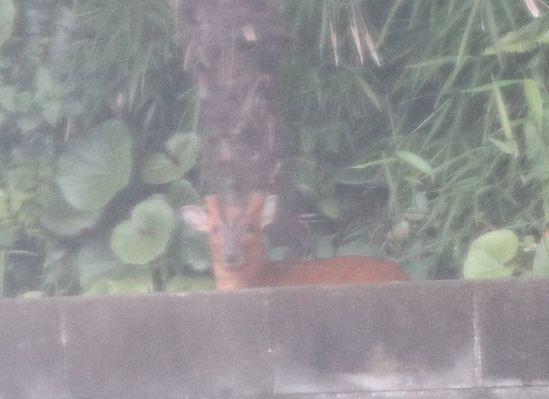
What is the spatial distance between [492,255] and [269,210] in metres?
1.44

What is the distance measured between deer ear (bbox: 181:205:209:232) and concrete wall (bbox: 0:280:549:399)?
5.66ft

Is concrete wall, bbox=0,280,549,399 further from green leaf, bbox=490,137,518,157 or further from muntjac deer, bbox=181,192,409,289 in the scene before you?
muntjac deer, bbox=181,192,409,289

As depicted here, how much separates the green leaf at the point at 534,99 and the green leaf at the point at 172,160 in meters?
1.92

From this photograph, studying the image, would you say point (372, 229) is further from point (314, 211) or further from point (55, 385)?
point (55, 385)

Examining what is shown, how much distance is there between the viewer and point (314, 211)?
5805mm

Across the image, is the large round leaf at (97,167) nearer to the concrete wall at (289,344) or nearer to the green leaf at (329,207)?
the green leaf at (329,207)

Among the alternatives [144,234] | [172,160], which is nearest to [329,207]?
[172,160]

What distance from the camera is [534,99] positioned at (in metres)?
4.48

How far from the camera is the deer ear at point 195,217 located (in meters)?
5.59

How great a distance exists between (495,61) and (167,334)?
2.35 meters

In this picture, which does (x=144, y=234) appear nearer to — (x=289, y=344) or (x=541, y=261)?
(x=289, y=344)

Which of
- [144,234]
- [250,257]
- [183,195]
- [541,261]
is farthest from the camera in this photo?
[183,195]

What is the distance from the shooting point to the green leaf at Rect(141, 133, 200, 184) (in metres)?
5.62

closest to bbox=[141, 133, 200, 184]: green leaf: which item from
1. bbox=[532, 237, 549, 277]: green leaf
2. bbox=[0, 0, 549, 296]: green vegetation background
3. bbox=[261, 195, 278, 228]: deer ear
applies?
bbox=[0, 0, 549, 296]: green vegetation background
